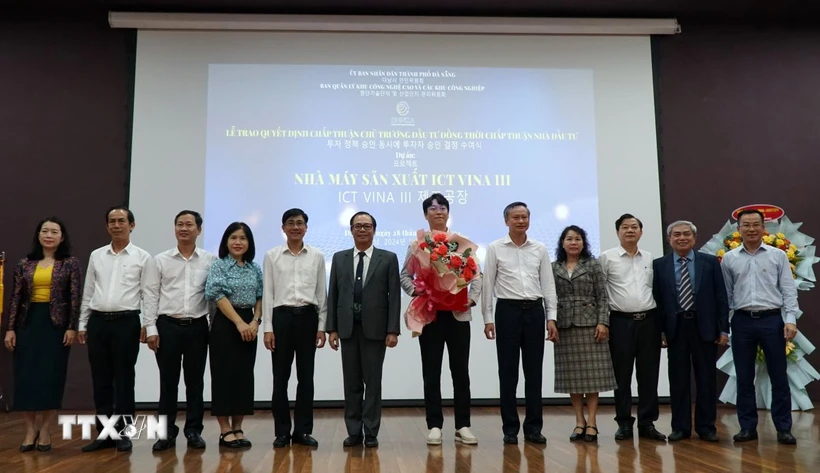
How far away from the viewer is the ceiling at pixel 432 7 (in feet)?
18.9

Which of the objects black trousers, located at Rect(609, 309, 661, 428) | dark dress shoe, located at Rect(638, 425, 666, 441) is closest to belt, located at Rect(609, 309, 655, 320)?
black trousers, located at Rect(609, 309, 661, 428)

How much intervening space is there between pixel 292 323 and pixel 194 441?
816 mm

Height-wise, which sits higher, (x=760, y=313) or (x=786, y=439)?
(x=760, y=313)

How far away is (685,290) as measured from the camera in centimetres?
387

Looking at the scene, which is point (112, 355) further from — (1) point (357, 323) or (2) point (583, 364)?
(2) point (583, 364)

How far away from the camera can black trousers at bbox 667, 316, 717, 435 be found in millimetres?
3791

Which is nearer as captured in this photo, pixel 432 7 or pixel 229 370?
pixel 229 370

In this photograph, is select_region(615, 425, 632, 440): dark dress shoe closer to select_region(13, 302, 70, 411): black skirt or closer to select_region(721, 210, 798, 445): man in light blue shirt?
select_region(721, 210, 798, 445): man in light blue shirt

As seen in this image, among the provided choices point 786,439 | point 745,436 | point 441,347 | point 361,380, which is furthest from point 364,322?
point 786,439

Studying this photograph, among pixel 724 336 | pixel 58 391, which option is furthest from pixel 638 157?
pixel 58 391

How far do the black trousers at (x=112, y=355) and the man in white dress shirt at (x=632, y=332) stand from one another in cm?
275

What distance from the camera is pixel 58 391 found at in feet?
11.8

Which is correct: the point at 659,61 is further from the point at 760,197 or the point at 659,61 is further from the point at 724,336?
the point at 724,336

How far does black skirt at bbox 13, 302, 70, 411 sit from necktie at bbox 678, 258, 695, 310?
3.53 meters
